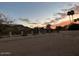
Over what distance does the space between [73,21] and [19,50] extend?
81 cm

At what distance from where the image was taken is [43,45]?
163 inches

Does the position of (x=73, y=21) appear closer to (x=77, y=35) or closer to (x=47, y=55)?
(x=77, y=35)

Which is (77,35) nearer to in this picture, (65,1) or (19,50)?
(65,1)

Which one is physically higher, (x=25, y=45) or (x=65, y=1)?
(x=65, y=1)

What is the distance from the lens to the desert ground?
4.07 metres

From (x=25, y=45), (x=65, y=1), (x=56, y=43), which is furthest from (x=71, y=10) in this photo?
(x=25, y=45)

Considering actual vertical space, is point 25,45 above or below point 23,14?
below

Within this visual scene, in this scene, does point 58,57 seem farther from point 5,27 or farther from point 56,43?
point 5,27

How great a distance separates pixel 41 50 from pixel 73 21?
576mm

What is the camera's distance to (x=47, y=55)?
160 inches

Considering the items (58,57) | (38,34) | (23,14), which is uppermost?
(23,14)

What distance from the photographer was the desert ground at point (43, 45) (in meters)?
4.07

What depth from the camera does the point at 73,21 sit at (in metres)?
4.20

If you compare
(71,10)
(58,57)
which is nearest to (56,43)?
(58,57)
